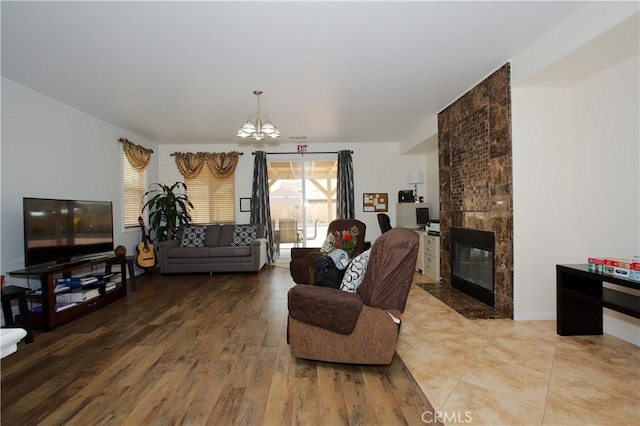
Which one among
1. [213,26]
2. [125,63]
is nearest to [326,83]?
[213,26]

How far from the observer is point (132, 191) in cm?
594

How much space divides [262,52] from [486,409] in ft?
10.5

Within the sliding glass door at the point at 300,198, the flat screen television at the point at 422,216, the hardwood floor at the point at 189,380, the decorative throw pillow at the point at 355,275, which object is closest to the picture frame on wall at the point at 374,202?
the sliding glass door at the point at 300,198

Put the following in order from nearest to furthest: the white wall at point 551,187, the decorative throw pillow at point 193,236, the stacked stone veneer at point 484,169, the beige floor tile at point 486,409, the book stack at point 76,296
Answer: the beige floor tile at point 486,409
the white wall at point 551,187
the stacked stone veneer at point 484,169
the book stack at point 76,296
the decorative throw pillow at point 193,236

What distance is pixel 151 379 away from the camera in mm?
2234

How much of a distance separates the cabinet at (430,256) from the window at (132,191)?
513 centimetres

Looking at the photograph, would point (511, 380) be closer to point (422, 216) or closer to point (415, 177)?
point (422, 216)

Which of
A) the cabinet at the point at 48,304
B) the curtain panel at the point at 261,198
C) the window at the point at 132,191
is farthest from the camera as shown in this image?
the curtain panel at the point at 261,198

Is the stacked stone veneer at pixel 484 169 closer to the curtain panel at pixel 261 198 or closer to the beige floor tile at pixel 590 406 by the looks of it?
the beige floor tile at pixel 590 406

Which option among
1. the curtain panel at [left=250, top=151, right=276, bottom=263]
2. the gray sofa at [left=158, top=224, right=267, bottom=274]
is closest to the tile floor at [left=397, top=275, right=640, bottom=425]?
the gray sofa at [left=158, top=224, right=267, bottom=274]

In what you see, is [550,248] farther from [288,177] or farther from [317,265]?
[288,177]

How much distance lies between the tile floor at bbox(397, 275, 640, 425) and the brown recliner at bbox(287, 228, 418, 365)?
407 mm

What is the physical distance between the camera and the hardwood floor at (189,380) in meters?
1.83

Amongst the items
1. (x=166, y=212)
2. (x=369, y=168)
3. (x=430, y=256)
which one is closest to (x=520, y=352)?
(x=430, y=256)
